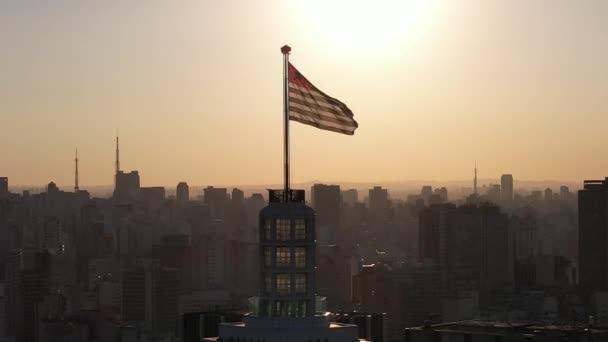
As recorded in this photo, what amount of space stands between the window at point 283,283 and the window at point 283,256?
A: 15cm

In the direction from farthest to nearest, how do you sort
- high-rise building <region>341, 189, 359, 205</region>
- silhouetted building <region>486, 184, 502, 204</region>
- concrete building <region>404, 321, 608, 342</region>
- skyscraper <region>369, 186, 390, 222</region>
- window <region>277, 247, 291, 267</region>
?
silhouetted building <region>486, 184, 502, 204</region> < high-rise building <region>341, 189, 359, 205</region> < skyscraper <region>369, 186, 390, 222</region> < concrete building <region>404, 321, 608, 342</region> < window <region>277, 247, 291, 267</region>

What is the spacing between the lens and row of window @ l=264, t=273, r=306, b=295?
932 inches

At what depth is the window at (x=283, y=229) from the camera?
23.8m

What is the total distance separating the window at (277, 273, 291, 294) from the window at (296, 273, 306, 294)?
12 centimetres

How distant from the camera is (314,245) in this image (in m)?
23.8

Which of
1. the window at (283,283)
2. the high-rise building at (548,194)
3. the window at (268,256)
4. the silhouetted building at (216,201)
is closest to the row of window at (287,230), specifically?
the window at (268,256)

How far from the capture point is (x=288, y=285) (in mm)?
23719

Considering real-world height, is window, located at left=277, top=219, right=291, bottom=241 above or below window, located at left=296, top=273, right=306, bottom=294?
above

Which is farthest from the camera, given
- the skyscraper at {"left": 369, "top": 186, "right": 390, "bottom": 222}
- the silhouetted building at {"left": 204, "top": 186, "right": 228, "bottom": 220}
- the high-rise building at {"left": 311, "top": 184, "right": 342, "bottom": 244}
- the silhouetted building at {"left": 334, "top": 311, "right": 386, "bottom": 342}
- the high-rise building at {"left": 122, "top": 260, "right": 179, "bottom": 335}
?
the skyscraper at {"left": 369, "top": 186, "right": 390, "bottom": 222}

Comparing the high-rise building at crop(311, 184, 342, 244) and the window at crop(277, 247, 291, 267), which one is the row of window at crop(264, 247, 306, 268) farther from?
the high-rise building at crop(311, 184, 342, 244)

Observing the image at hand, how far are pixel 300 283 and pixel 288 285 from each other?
0.57ft

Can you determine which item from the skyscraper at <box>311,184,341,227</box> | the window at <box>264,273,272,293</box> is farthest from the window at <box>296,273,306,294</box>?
the skyscraper at <box>311,184,341,227</box>

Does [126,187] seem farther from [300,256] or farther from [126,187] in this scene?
[300,256]

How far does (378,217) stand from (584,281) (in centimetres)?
5772
